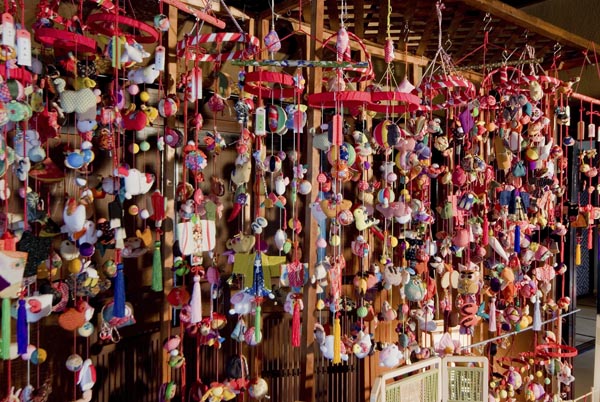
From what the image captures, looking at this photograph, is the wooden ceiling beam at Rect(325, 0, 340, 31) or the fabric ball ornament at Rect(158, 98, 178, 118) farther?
the wooden ceiling beam at Rect(325, 0, 340, 31)

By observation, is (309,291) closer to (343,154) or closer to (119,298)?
(343,154)

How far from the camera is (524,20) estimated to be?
2053 millimetres

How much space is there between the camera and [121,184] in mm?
1576

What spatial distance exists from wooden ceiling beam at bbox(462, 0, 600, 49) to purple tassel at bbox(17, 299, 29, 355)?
170 cm

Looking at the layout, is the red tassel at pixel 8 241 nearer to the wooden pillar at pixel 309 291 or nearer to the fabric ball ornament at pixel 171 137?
the fabric ball ornament at pixel 171 137

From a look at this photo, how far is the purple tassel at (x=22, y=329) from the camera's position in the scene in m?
1.29

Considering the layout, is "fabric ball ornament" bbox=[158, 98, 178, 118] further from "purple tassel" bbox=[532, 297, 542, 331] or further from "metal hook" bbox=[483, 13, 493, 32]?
"purple tassel" bbox=[532, 297, 542, 331]

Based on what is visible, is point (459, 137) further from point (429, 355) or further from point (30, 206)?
point (30, 206)

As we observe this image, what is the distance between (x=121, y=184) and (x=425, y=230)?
4.12 feet

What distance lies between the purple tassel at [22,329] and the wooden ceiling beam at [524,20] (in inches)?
67.1

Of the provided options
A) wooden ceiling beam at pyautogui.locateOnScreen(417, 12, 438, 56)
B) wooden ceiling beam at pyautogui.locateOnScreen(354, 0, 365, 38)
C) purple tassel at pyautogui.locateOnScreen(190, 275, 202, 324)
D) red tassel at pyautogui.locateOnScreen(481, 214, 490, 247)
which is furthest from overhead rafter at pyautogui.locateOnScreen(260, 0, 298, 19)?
red tassel at pyautogui.locateOnScreen(481, 214, 490, 247)

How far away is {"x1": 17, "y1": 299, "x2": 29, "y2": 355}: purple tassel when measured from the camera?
1.29 metres

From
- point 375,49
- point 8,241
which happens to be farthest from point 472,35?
point 8,241

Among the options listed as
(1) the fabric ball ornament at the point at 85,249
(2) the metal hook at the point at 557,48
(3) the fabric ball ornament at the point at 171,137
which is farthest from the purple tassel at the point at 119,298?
(2) the metal hook at the point at 557,48
